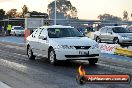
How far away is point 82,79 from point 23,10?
11238 cm

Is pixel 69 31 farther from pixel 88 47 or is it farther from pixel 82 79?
pixel 82 79

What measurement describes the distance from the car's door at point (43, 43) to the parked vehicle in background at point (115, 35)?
13.8m

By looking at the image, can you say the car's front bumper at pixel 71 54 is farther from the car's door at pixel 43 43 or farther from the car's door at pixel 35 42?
the car's door at pixel 35 42

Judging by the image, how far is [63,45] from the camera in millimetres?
14688

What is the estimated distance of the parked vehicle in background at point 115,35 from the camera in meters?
29.5

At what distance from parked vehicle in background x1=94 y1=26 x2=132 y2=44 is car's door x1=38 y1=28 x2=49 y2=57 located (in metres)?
13.8

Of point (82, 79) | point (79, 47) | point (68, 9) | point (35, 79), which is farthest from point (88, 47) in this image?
point (68, 9)

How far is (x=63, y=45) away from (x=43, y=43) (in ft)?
5.71

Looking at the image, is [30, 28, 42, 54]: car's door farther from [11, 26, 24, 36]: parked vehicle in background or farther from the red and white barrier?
[11, 26, 24, 36]: parked vehicle in background

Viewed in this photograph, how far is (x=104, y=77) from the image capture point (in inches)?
211

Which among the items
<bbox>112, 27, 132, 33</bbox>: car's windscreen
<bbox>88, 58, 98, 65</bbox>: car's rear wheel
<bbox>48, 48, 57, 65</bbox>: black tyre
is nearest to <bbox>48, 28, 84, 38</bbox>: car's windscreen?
<bbox>48, 48, 57, 65</bbox>: black tyre

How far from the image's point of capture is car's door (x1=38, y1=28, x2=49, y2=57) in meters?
15.9

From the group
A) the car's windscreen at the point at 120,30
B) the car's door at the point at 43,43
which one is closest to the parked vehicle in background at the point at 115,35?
the car's windscreen at the point at 120,30

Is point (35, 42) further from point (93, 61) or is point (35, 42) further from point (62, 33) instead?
point (93, 61)
